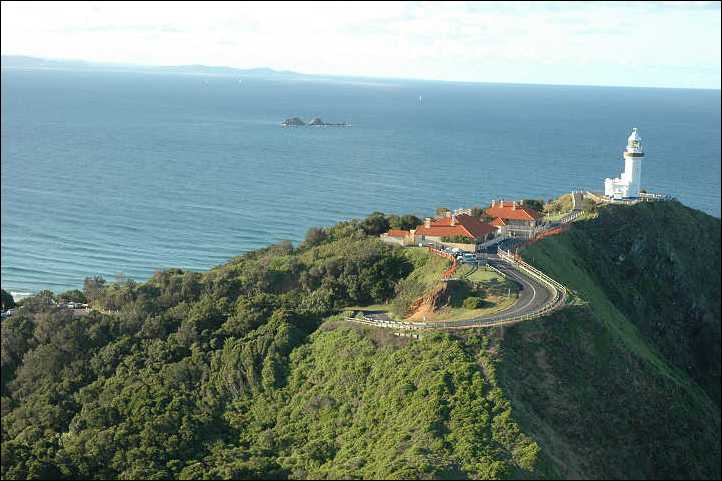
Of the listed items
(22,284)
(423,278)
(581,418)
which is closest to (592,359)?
(581,418)

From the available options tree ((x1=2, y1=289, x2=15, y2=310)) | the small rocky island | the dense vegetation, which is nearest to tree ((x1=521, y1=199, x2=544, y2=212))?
the dense vegetation

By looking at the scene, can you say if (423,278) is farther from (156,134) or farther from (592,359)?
(156,134)

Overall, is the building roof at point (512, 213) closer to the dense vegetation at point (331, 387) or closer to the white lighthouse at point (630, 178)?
the dense vegetation at point (331, 387)

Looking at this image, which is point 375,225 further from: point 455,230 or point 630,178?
point 630,178

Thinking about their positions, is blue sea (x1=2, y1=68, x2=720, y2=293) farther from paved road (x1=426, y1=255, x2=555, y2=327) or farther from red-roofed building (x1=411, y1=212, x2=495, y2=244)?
red-roofed building (x1=411, y1=212, x2=495, y2=244)

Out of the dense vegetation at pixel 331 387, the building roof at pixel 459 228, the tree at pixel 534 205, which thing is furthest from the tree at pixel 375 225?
the tree at pixel 534 205

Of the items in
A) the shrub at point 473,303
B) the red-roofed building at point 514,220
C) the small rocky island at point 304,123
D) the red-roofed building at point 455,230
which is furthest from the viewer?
the small rocky island at point 304,123
